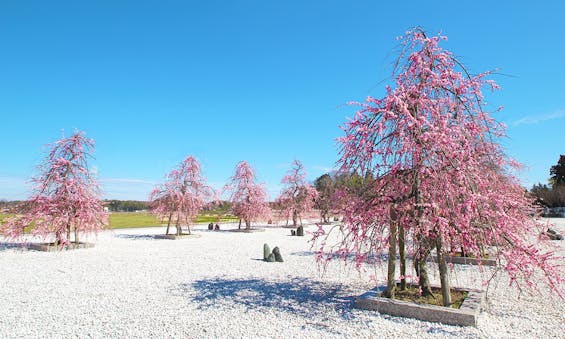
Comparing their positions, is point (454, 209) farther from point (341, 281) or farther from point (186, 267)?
point (186, 267)

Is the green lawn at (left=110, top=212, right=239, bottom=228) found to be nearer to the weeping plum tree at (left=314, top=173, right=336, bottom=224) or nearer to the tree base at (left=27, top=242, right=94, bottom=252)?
the tree base at (left=27, top=242, right=94, bottom=252)

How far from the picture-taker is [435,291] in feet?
22.9

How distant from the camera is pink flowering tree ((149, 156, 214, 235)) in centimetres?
2198

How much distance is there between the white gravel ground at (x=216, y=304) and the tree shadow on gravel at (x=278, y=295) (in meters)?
0.02

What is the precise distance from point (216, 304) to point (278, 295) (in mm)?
1438

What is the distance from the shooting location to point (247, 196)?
2878 centimetres

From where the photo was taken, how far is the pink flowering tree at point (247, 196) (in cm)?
2814

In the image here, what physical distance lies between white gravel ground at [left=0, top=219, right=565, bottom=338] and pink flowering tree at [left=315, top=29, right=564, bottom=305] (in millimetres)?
857

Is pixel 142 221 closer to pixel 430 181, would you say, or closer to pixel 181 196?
pixel 181 196

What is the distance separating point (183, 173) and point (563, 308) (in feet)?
66.8

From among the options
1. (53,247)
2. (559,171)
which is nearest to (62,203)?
(53,247)

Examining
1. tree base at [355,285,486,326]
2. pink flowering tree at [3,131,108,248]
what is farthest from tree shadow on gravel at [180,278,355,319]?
pink flowering tree at [3,131,108,248]

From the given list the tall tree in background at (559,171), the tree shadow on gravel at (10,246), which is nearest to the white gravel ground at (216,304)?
the tree shadow on gravel at (10,246)

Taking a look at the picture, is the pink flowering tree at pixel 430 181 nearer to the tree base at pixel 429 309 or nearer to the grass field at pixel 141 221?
the tree base at pixel 429 309
